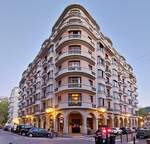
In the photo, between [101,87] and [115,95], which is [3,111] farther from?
[101,87]

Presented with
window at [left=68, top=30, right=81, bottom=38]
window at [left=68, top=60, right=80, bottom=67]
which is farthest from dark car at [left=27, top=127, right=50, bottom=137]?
window at [left=68, top=30, right=81, bottom=38]

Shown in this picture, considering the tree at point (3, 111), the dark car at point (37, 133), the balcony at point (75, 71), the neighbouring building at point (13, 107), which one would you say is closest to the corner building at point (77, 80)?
the balcony at point (75, 71)

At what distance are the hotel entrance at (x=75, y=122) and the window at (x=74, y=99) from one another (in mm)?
2894

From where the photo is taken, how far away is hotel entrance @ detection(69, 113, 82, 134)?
58.1 m

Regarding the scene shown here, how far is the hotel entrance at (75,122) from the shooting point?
58.1 m

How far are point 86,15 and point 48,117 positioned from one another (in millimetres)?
21707

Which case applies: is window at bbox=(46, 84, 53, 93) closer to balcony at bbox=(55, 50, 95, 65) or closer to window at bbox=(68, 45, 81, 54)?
balcony at bbox=(55, 50, 95, 65)

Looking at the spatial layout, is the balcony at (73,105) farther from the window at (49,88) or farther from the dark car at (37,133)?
the dark car at (37,133)

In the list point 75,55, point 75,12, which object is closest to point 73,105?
point 75,55

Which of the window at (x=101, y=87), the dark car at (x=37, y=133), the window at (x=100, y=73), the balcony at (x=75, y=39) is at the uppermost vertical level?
the balcony at (x=75, y=39)

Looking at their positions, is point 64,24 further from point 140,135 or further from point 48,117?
point 140,135

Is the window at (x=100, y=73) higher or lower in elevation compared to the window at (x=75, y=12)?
lower

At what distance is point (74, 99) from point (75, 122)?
180 inches

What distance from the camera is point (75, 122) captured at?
193 ft
